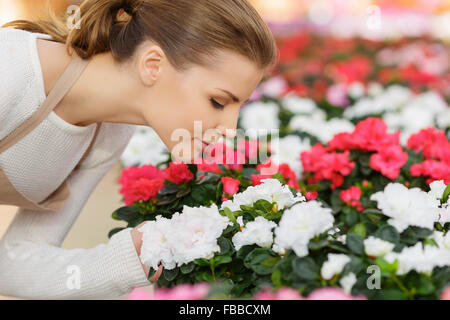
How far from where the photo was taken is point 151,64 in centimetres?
119

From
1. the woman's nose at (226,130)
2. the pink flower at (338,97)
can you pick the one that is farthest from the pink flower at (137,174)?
the pink flower at (338,97)

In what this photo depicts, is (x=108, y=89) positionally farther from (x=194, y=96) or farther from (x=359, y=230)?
(x=359, y=230)

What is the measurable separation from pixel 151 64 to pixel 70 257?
515 mm

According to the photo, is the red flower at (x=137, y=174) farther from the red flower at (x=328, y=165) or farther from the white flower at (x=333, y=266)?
the white flower at (x=333, y=266)

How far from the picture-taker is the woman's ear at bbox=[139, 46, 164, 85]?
3.85ft

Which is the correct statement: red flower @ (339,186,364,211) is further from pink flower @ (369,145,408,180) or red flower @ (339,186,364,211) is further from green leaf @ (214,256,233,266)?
green leaf @ (214,256,233,266)

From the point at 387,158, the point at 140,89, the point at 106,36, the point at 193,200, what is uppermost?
the point at 106,36

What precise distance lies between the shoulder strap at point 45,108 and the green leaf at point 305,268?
723 mm

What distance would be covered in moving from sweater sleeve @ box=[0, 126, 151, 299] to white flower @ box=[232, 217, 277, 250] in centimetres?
28

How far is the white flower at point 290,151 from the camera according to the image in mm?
1659

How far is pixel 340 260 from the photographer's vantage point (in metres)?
0.73
